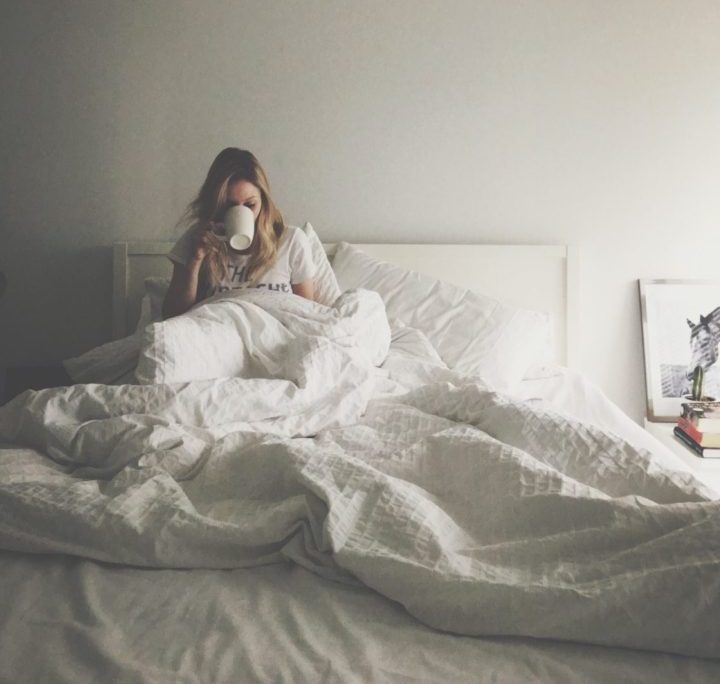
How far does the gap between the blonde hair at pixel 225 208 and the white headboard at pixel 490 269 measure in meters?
0.48

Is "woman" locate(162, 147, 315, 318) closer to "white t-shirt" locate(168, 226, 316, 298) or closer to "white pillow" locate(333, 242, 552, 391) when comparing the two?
"white t-shirt" locate(168, 226, 316, 298)

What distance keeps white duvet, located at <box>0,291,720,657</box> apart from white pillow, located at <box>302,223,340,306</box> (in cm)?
78

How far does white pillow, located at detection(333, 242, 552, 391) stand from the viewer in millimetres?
2068

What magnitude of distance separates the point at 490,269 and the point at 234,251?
3.01 feet

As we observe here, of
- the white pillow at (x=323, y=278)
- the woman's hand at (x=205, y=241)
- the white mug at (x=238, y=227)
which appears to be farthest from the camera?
the white pillow at (x=323, y=278)

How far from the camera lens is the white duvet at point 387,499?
70 cm

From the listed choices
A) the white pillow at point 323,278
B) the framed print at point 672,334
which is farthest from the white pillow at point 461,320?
the framed print at point 672,334

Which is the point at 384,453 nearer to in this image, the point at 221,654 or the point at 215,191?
the point at 221,654

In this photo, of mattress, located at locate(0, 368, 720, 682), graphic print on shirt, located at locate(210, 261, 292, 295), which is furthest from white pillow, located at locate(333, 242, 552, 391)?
mattress, located at locate(0, 368, 720, 682)

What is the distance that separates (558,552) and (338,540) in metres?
0.26

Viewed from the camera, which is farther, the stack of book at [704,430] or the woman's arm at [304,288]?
the woman's arm at [304,288]

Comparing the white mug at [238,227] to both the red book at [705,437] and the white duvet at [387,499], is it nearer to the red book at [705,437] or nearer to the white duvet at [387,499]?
the white duvet at [387,499]

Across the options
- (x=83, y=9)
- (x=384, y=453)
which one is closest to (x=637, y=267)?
(x=384, y=453)

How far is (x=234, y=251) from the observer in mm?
2020
